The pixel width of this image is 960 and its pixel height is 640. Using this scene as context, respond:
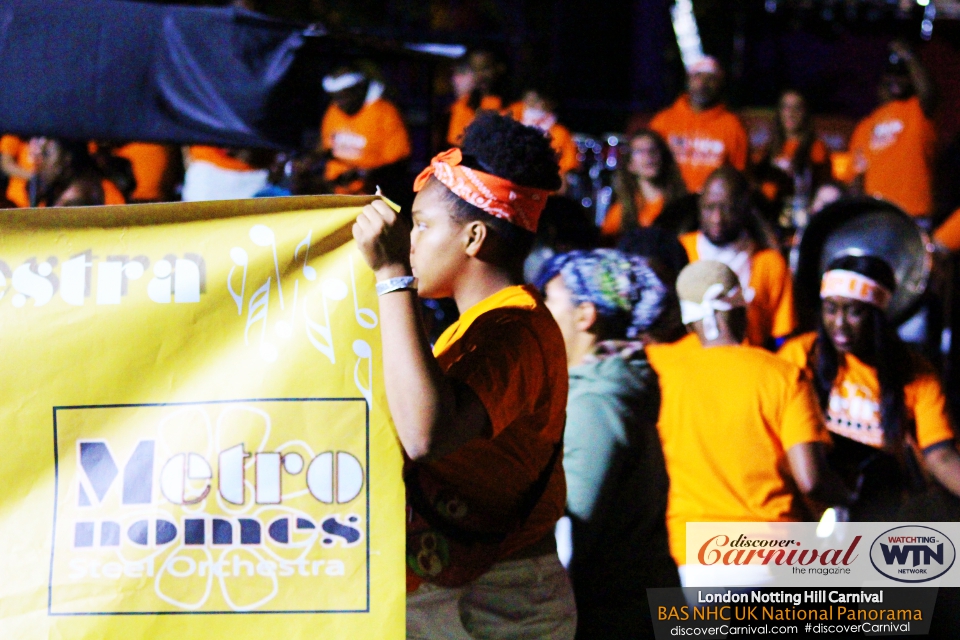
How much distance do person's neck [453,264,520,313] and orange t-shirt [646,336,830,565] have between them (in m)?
1.34

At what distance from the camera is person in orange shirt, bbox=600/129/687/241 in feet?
25.3

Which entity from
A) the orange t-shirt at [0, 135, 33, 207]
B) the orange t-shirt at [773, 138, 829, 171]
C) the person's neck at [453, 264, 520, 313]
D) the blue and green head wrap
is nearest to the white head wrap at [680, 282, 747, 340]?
the blue and green head wrap

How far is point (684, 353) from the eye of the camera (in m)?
4.09

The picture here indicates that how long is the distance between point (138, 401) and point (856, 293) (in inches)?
130

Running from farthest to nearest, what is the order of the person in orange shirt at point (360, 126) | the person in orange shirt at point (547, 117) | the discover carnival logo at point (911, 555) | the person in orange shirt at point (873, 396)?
the person in orange shirt at point (547, 117)
the person in orange shirt at point (360, 126)
the person in orange shirt at point (873, 396)
the discover carnival logo at point (911, 555)

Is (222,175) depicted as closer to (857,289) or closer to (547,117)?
(547,117)

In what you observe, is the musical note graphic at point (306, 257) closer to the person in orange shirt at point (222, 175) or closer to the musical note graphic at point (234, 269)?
the musical note graphic at point (234, 269)

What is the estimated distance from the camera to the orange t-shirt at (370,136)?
8.71m

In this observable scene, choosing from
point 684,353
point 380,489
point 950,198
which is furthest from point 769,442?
point 950,198

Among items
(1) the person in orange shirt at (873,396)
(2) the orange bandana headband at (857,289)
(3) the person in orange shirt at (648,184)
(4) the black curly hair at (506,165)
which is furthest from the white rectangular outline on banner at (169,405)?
(3) the person in orange shirt at (648,184)

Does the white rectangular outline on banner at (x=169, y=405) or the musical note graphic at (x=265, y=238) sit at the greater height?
the musical note graphic at (x=265, y=238)

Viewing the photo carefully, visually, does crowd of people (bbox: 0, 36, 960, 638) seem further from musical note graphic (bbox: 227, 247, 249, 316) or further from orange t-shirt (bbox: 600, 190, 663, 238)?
musical note graphic (bbox: 227, 247, 249, 316)

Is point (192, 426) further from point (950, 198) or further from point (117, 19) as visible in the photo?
point (950, 198)

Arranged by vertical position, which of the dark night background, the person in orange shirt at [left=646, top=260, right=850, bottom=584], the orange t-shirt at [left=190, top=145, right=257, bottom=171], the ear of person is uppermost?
the dark night background
